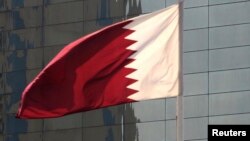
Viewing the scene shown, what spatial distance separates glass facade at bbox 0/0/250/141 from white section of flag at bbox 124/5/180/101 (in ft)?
55.6

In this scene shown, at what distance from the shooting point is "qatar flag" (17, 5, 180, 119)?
15.6m

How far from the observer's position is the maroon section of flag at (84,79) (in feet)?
51.3

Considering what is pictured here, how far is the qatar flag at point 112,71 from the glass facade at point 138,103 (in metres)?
17.0

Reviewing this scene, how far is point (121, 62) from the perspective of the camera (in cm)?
1591

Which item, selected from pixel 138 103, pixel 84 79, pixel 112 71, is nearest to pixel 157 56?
pixel 112 71

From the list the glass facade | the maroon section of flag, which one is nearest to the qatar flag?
the maroon section of flag

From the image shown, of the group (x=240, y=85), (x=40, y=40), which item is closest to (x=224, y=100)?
(x=240, y=85)

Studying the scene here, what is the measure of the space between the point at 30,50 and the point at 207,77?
7.92 metres

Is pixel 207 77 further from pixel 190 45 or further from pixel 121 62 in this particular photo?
pixel 121 62

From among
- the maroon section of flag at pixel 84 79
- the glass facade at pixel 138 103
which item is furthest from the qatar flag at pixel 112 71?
the glass facade at pixel 138 103

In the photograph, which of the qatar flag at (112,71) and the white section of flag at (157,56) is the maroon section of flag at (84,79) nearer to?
the qatar flag at (112,71)

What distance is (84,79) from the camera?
622 inches

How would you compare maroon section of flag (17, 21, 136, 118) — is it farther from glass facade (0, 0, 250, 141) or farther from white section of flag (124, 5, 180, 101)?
glass facade (0, 0, 250, 141)

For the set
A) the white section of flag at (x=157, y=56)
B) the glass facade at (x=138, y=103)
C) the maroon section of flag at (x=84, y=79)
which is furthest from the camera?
the glass facade at (x=138, y=103)
